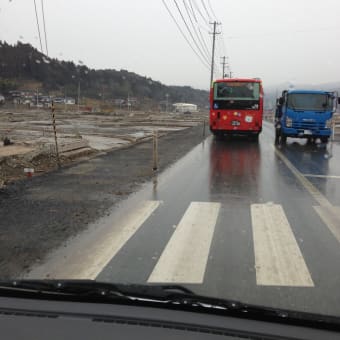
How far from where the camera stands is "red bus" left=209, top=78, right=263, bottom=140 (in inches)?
858

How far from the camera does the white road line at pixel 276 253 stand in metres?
4.24

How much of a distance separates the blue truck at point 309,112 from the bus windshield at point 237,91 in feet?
5.95

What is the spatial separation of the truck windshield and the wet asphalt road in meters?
11.2

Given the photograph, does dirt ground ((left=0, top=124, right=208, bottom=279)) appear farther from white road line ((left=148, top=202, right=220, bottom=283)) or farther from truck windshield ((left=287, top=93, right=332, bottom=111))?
truck windshield ((left=287, top=93, right=332, bottom=111))

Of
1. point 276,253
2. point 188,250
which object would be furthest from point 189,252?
point 276,253

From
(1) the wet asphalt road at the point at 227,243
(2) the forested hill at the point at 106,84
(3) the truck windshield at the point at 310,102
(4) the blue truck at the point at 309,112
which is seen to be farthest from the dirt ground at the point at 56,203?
(2) the forested hill at the point at 106,84

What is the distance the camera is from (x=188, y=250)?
521cm

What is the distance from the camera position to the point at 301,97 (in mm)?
20531

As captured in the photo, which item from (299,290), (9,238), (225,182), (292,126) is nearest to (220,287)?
(299,290)

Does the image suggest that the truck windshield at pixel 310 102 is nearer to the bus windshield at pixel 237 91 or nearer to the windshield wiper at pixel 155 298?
→ the bus windshield at pixel 237 91

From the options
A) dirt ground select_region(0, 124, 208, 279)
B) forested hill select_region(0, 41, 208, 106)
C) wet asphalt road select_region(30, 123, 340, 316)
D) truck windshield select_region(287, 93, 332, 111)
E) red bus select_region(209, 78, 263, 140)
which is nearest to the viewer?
wet asphalt road select_region(30, 123, 340, 316)

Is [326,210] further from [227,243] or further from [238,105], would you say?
[238,105]

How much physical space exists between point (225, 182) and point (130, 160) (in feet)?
16.2

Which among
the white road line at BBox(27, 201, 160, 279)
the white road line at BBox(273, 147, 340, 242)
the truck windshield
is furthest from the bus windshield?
the white road line at BBox(27, 201, 160, 279)
